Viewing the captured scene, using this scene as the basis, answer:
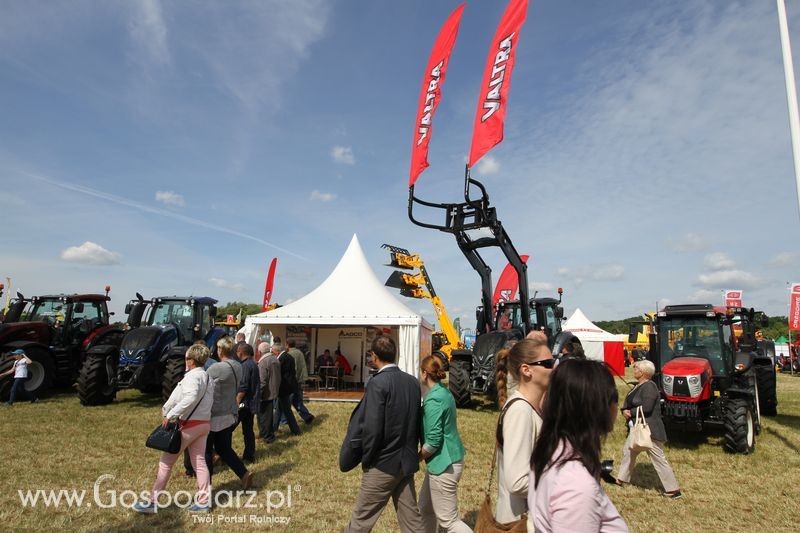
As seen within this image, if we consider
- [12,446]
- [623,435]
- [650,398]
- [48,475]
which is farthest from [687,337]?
[12,446]

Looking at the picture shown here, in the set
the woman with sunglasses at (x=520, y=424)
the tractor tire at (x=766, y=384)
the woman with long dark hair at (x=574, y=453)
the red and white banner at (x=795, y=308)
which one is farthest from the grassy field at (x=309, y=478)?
the red and white banner at (x=795, y=308)

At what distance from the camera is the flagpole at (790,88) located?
5.75m

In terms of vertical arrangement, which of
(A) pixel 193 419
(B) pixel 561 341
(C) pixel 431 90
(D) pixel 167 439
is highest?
(C) pixel 431 90

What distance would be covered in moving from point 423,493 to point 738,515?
3321 mm

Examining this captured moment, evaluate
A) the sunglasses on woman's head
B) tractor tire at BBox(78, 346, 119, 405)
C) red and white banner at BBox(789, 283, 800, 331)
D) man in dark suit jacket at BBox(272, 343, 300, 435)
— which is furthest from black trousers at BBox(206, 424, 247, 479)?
red and white banner at BBox(789, 283, 800, 331)

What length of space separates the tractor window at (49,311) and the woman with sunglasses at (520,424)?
11.7 meters

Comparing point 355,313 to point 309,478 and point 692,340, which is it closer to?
point 309,478

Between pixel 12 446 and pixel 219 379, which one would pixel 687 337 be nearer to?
pixel 219 379

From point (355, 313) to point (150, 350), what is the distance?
4.42m

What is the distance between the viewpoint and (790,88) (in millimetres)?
5957

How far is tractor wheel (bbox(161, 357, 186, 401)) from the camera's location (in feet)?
28.4

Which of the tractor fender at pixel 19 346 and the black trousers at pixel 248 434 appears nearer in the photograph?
the black trousers at pixel 248 434

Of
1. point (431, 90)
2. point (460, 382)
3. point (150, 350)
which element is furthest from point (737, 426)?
point (150, 350)

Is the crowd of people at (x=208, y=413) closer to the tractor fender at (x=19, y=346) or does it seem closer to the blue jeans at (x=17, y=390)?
the blue jeans at (x=17, y=390)
